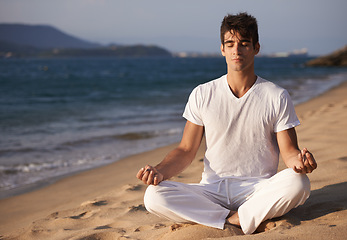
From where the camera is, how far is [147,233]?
116 inches

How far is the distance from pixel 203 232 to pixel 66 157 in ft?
15.7

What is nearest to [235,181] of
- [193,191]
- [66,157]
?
[193,191]

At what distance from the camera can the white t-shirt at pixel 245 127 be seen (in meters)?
2.82

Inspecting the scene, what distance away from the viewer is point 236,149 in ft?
9.41

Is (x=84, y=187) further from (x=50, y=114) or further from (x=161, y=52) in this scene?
(x=161, y=52)

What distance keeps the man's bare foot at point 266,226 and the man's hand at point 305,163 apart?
0.45 m

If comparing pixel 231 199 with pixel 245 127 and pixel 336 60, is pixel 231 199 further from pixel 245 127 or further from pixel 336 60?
pixel 336 60

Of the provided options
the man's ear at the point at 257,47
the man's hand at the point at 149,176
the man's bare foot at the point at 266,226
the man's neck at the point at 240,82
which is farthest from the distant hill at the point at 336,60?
the man's hand at the point at 149,176

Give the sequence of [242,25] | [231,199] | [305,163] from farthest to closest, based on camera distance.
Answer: [231,199], [242,25], [305,163]

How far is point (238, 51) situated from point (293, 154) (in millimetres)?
849

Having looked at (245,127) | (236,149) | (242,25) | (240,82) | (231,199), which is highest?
(242,25)

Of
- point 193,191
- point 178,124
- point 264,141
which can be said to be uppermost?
point 264,141

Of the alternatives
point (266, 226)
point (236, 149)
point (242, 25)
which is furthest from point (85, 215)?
point (242, 25)

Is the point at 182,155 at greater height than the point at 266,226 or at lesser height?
greater
